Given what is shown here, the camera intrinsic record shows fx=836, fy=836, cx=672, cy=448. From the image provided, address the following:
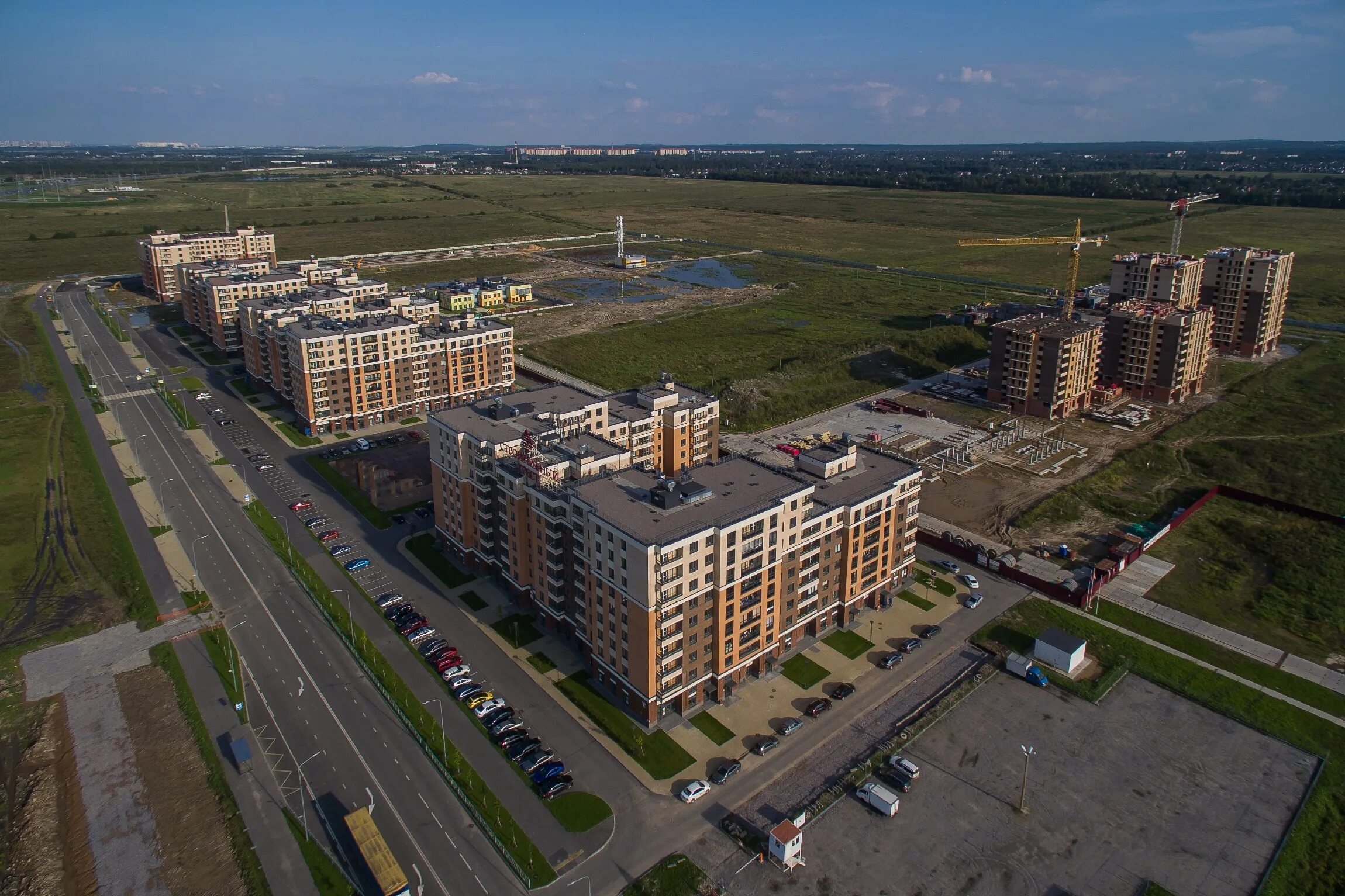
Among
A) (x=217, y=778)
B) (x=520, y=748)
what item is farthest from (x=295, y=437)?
(x=520, y=748)

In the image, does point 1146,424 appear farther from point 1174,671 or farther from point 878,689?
point 878,689

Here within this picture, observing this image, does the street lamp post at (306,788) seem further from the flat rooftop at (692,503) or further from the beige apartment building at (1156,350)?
the beige apartment building at (1156,350)

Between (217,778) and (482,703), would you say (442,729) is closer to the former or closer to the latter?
(482,703)

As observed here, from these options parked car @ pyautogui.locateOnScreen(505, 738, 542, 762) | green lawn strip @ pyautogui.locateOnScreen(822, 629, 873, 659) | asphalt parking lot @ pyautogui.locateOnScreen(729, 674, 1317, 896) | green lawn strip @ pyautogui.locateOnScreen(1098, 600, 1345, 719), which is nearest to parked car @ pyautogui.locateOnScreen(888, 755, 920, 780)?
asphalt parking lot @ pyautogui.locateOnScreen(729, 674, 1317, 896)

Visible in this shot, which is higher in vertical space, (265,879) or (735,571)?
(735,571)

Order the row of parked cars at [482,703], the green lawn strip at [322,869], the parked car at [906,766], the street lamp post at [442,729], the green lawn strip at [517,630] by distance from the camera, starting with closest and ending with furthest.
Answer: the green lawn strip at [322,869] < the row of parked cars at [482,703] < the parked car at [906,766] < the street lamp post at [442,729] < the green lawn strip at [517,630]

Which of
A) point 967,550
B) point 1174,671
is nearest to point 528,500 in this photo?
point 967,550

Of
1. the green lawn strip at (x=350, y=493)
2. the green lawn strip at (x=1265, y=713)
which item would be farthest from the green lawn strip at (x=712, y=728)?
the green lawn strip at (x=350, y=493)
